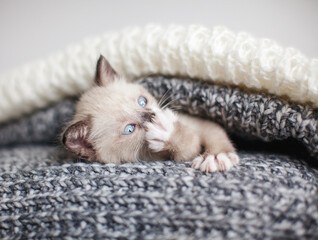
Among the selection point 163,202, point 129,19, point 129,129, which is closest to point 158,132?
point 129,129

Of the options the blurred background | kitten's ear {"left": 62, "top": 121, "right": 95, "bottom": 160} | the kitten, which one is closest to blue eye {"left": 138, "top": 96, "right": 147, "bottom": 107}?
the kitten

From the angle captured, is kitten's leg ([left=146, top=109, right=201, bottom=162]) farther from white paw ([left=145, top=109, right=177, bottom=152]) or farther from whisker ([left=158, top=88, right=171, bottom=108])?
whisker ([left=158, top=88, right=171, bottom=108])

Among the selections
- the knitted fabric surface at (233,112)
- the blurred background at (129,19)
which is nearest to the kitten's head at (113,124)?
the knitted fabric surface at (233,112)

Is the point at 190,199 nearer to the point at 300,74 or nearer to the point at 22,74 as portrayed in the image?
the point at 300,74

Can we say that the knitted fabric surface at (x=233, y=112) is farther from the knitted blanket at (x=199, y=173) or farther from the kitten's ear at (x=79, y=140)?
the kitten's ear at (x=79, y=140)

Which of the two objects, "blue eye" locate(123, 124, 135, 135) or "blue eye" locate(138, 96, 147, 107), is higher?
"blue eye" locate(138, 96, 147, 107)

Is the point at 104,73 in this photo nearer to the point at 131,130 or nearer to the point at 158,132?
the point at 131,130
